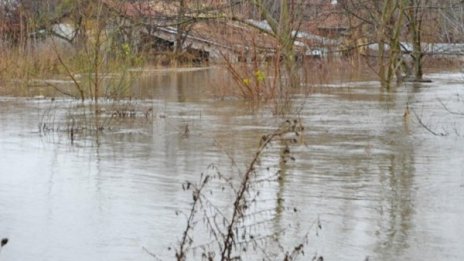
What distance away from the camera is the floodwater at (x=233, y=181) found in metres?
6.23

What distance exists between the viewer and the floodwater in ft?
20.4

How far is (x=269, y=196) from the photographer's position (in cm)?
770

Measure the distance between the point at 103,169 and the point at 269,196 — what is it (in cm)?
228

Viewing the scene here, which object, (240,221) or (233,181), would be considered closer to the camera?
(240,221)

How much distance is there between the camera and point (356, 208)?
7.23 m

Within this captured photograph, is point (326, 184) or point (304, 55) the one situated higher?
point (304, 55)

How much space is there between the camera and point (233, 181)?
8.47 metres

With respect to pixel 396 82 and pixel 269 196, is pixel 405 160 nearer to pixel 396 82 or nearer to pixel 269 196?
pixel 269 196

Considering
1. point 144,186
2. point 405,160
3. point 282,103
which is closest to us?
point 144,186

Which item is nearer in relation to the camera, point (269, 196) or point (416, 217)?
point (416, 217)

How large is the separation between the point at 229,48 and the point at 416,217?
1127 centimetres

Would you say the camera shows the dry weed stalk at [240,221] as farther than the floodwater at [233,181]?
No

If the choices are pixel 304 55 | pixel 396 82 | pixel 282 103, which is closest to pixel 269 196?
pixel 282 103

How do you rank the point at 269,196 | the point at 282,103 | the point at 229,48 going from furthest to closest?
the point at 229,48 < the point at 282,103 < the point at 269,196
